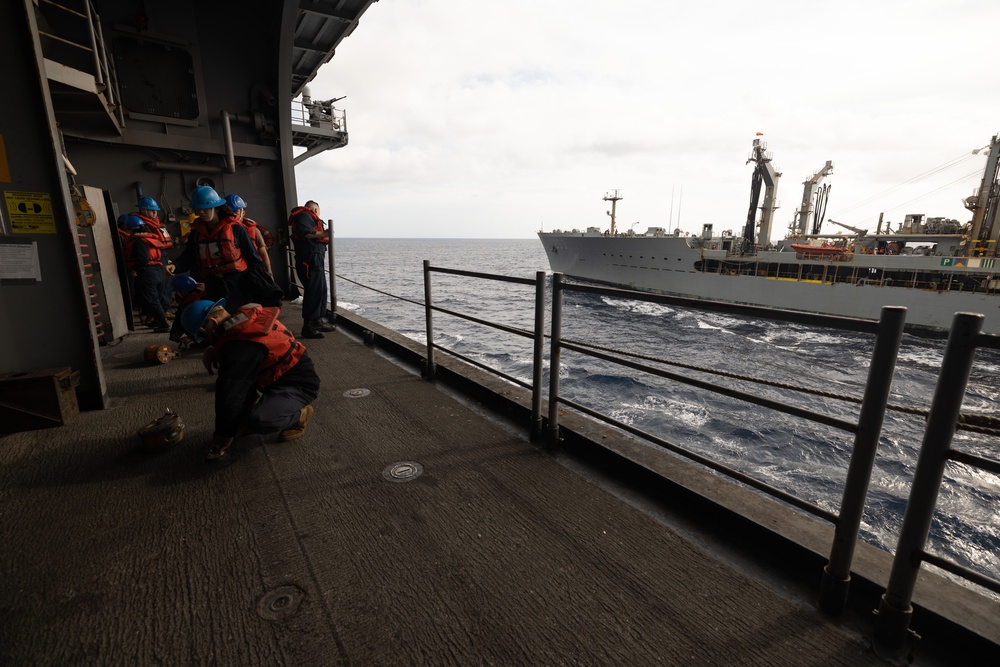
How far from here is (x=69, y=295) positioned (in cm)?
346

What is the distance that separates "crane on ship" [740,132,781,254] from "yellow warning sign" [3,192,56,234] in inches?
1363

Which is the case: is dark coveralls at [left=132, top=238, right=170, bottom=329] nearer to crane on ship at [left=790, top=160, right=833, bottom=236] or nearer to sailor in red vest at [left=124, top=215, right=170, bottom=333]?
sailor in red vest at [left=124, top=215, right=170, bottom=333]

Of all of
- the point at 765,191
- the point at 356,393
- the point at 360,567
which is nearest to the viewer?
the point at 360,567

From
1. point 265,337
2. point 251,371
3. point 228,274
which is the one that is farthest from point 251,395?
point 228,274

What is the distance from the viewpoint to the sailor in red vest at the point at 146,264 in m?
6.51

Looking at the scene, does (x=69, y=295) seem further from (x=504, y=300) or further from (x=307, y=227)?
(x=504, y=300)

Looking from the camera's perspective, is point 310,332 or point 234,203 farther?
point 310,332

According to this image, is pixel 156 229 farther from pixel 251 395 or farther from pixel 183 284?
pixel 251 395

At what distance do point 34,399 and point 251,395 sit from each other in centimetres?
180

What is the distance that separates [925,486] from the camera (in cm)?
151

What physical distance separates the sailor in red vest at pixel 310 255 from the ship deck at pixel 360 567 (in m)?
3.31

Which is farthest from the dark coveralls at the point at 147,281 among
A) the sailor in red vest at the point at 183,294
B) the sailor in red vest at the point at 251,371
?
the sailor in red vest at the point at 251,371

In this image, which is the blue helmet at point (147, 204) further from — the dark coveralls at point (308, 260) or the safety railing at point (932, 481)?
the safety railing at point (932, 481)

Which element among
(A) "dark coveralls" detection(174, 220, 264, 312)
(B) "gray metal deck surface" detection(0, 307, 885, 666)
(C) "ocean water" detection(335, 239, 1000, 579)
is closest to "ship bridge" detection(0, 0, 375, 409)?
(A) "dark coveralls" detection(174, 220, 264, 312)
